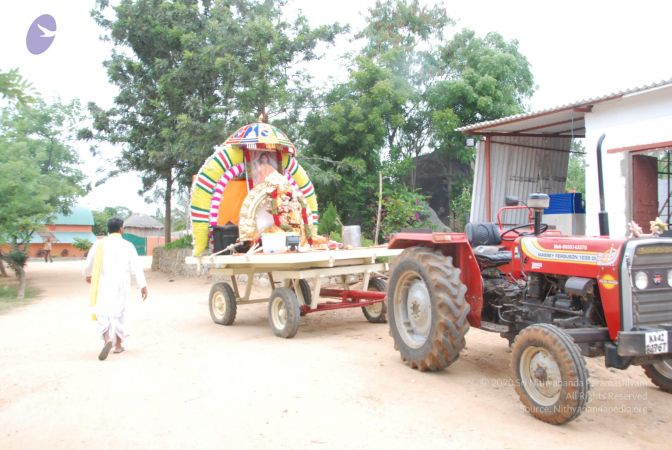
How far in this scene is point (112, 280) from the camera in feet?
21.4

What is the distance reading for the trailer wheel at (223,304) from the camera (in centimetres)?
830

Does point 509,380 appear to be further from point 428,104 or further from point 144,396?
point 428,104

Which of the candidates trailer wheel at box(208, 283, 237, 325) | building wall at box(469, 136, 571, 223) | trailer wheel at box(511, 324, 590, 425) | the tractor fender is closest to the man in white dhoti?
trailer wheel at box(208, 283, 237, 325)

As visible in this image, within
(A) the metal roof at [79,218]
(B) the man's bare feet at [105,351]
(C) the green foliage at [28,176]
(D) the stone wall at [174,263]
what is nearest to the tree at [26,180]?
(C) the green foliage at [28,176]

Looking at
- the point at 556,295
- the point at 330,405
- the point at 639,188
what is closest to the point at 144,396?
the point at 330,405

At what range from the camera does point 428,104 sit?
16.6m

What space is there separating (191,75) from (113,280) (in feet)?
33.0

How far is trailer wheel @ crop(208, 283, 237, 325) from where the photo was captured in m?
8.30

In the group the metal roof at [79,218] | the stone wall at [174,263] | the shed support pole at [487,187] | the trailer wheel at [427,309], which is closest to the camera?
the trailer wheel at [427,309]

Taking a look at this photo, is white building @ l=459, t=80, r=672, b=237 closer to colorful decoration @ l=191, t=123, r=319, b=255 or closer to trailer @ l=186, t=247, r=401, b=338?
trailer @ l=186, t=247, r=401, b=338

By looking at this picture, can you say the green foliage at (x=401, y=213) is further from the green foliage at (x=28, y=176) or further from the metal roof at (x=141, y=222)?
the metal roof at (x=141, y=222)

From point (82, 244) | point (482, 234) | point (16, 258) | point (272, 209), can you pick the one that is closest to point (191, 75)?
point (16, 258)

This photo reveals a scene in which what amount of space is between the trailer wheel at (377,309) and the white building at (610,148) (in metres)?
4.57

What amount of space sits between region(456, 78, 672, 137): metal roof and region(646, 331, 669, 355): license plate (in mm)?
6256
